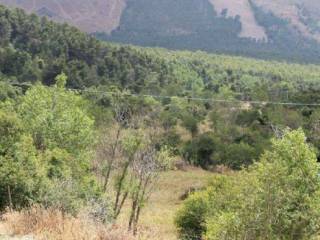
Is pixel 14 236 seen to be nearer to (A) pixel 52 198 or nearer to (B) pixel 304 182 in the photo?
(A) pixel 52 198

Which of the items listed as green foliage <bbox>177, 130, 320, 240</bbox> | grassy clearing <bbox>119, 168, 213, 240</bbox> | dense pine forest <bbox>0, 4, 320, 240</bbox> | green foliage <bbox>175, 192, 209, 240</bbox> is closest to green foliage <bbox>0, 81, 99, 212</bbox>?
dense pine forest <bbox>0, 4, 320, 240</bbox>

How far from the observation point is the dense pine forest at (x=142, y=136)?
21.7m

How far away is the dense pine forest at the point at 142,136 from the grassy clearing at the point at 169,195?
1.79 metres

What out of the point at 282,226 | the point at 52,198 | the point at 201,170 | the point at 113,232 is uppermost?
the point at 113,232

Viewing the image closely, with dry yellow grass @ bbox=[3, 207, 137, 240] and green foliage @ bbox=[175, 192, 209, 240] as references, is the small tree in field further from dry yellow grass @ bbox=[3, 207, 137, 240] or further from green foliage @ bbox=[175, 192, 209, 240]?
dry yellow grass @ bbox=[3, 207, 137, 240]

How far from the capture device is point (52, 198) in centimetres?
1703

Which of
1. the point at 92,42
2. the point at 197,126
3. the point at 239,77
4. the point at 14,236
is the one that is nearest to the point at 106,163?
the point at 14,236

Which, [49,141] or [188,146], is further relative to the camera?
[188,146]

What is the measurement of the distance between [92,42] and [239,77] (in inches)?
1933

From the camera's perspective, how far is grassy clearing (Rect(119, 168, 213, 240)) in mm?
49888

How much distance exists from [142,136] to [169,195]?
23.5 m

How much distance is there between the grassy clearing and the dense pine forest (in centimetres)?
179

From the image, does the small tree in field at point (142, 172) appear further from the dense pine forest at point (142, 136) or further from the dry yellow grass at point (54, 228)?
the dry yellow grass at point (54, 228)

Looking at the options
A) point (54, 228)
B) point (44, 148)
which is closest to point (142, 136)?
point (44, 148)
